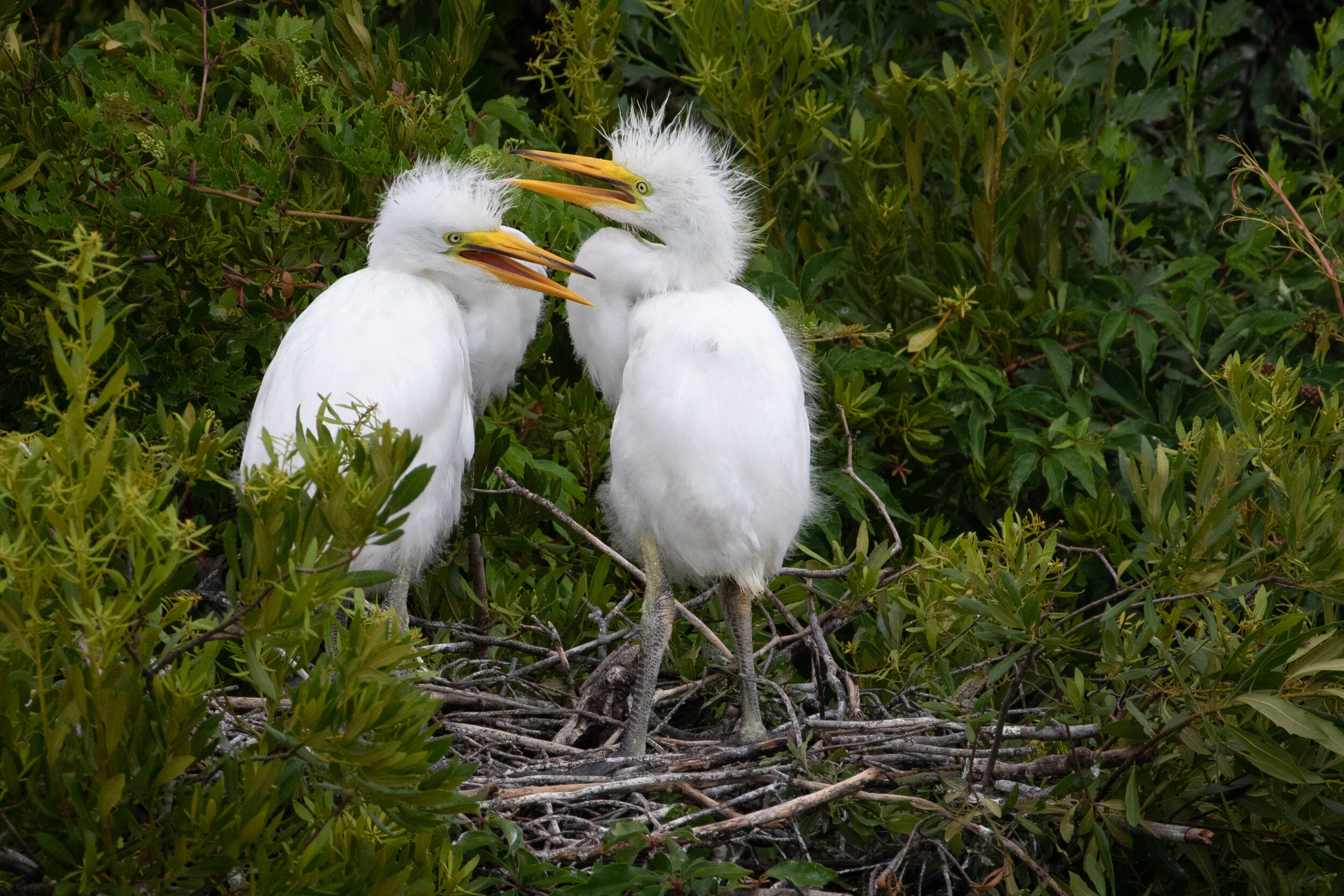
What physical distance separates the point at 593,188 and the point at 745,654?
0.94 meters

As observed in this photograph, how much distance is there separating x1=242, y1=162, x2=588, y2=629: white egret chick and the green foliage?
0.83m

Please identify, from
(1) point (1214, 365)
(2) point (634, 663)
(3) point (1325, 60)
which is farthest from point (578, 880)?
(3) point (1325, 60)

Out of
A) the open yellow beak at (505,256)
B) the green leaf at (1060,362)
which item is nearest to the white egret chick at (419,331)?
the open yellow beak at (505,256)

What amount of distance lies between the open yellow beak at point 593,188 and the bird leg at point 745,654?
75cm

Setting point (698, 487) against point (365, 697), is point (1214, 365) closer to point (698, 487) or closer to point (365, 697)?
point (698, 487)

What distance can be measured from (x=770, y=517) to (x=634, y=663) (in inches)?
18.2

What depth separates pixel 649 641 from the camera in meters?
2.27

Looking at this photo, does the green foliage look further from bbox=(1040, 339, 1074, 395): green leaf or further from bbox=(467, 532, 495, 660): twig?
bbox=(1040, 339, 1074, 395): green leaf

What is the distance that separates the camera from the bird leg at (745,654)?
2320 millimetres

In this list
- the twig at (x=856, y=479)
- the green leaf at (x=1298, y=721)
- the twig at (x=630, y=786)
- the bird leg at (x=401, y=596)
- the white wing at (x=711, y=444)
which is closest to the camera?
the green leaf at (x=1298, y=721)

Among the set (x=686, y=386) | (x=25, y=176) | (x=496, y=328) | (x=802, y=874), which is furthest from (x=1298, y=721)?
(x=25, y=176)

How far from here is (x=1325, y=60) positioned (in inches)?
138

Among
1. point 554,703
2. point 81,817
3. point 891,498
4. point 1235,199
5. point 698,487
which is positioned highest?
point 1235,199

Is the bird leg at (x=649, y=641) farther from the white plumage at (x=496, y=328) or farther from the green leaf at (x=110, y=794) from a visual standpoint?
the green leaf at (x=110, y=794)
